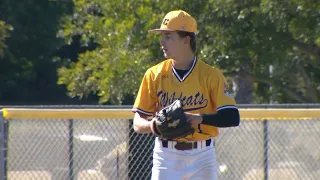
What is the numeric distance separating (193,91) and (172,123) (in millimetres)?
388

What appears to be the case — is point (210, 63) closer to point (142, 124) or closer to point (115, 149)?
point (115, 149)

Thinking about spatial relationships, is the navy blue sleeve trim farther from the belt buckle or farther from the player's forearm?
the player's forearm

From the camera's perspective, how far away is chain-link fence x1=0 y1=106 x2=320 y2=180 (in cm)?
725

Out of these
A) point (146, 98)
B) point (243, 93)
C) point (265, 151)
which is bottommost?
point (243, 93)

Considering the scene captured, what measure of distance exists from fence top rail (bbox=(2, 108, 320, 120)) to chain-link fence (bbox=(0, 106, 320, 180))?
0.12 meters

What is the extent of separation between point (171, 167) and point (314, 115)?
2328 mm

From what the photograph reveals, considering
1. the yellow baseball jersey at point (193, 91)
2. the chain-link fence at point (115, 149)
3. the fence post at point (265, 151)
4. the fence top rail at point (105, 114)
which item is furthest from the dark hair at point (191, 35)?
the fence post at point (265, 151)

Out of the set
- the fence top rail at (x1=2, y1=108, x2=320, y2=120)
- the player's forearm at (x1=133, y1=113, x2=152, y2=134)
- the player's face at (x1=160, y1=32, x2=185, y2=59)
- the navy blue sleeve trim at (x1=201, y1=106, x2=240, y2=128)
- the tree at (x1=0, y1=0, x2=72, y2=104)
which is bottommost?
the tree at (x1=0, y1=0, x2=72, y2=104)

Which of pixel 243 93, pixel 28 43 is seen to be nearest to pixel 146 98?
pixel 243 93

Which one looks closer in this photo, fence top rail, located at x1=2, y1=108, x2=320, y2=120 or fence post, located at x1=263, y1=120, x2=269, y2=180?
fence top rail, located at x1=2, y1=108, x2=320, y2=120

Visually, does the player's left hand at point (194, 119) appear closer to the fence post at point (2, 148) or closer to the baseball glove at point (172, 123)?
the baseball glove at point (172, 123)

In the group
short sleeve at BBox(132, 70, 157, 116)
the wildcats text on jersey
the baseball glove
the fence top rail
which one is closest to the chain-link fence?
the fence top rail

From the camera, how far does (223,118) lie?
5.14 meters

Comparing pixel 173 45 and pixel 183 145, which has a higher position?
pixel 173 45
